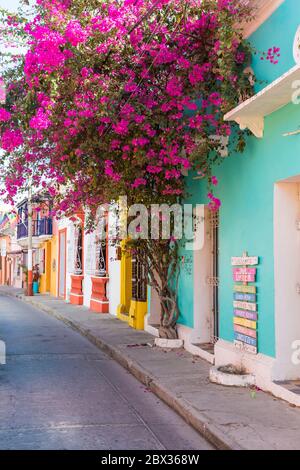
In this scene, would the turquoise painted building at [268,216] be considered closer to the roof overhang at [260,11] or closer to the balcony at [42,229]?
the roof overhang at [260,11]

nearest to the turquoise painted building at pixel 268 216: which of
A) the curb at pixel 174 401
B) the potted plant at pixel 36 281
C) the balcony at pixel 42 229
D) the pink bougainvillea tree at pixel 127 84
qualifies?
the pink bougainvillea tree at pixel 127 84

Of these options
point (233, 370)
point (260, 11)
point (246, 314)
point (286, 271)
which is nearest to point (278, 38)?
point (260, 11)

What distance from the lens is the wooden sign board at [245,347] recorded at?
7141 mm

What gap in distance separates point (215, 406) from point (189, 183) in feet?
16.1

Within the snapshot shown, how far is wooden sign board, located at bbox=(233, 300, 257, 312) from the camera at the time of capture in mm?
7195

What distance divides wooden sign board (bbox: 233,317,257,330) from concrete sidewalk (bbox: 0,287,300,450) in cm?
86

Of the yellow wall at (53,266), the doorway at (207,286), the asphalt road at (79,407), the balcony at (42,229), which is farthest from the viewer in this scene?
the balcony at (42,229)

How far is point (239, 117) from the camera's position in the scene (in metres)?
6.96

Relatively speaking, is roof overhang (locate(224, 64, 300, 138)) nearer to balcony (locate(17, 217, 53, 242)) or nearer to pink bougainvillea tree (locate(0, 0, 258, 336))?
pink bougainvillea tree (locate(0, 0, 258, 336))

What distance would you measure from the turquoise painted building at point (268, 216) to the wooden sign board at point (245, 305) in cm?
1

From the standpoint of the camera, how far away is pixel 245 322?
7.43 m

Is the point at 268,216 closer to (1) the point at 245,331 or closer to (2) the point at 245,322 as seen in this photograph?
(2) the point at 245,322

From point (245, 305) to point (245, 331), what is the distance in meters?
0.35
